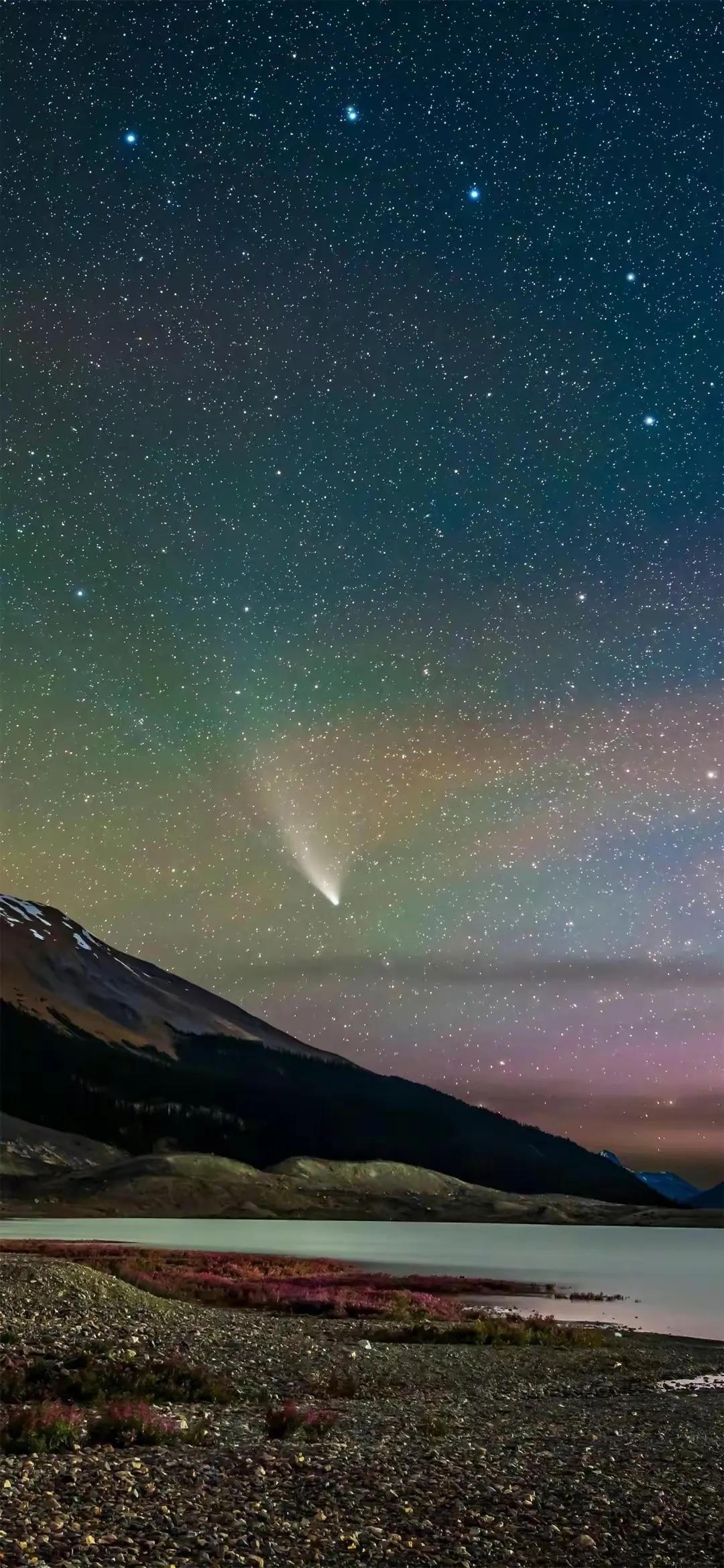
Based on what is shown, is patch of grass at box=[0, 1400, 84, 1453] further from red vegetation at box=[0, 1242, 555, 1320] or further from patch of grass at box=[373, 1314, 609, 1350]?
red vegetation at box=[0, 1242, 555, 1320]

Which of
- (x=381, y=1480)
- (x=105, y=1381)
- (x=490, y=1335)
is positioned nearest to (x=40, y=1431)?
(x=105, y=1381)

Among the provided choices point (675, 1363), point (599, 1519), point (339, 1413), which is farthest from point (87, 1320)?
point (675, 1363)

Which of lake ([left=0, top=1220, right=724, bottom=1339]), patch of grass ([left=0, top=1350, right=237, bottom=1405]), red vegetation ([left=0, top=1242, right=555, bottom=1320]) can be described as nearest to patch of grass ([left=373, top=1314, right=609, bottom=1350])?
red vegetation ([left=0, top=1242, right=555, bottom=1320])

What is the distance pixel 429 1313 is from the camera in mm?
46969

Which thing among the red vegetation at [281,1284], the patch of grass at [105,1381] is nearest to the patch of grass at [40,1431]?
the patch of grass at [105,1381]

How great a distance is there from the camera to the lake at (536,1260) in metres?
63.9

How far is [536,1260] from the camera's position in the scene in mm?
130250

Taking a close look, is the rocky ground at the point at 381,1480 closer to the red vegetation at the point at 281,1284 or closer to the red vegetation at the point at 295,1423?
the red vegetation at the point at 295,1423

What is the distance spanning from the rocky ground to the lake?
2996cm

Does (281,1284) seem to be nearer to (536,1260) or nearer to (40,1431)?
(40,1431)

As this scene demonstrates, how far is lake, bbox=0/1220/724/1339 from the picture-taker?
63.9 m

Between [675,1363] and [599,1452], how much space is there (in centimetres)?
2060

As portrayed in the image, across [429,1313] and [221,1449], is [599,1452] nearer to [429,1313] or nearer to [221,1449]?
[221,1449]

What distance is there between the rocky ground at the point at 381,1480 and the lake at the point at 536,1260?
30.0 metres
